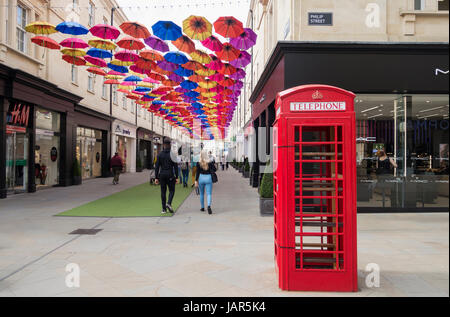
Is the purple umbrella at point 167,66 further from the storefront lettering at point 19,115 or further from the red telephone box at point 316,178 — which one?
the red telephone box at point 316,178

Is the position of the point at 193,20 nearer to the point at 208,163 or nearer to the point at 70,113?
the point at 208,163

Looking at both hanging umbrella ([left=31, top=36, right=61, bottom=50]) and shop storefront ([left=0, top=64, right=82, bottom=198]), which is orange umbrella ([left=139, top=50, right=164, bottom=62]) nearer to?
hanging umbrella ([left=31, top=36, right=61, bottom=50])

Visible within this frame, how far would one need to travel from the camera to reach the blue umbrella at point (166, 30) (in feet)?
35.1

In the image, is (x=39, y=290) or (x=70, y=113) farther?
(x=70, y=113)

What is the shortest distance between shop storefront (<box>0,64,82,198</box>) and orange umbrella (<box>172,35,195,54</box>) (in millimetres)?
6679

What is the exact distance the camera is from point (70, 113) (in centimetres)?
1880

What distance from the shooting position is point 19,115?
14.5m

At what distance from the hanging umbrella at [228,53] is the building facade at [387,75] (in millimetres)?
2271

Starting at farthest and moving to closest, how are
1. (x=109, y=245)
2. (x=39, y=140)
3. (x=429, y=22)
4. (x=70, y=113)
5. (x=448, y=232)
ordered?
1. (x=70, y=113)
2. (x=39, y=140)
3. (x=429, y=22)
4. (x=109, y=245)
5. (x=448, y=232)

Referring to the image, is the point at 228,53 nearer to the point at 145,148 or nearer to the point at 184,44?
the point at 184,44
